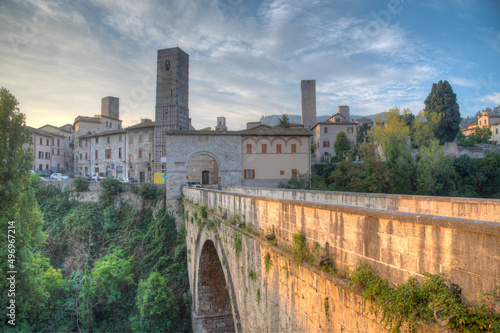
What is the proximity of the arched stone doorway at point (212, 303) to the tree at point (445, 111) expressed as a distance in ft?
127

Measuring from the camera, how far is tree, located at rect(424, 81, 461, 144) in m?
40.4

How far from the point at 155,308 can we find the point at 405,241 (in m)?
16.5

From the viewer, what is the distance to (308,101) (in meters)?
69.4

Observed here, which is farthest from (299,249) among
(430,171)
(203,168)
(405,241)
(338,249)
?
(203,168)

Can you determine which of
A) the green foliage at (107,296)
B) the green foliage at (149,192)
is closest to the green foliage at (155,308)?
the green foliage at (107,296)

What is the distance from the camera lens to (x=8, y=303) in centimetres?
1550

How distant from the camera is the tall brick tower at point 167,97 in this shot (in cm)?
3800

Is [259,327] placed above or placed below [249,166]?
below

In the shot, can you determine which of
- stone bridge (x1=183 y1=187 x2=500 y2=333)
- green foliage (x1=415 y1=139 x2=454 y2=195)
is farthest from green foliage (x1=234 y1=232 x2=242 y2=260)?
green foliage (x1=415 y1=139 x2=454 y2=195)

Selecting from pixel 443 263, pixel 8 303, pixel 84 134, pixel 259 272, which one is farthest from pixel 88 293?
pixel 84 134

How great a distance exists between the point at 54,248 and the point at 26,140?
11226mm

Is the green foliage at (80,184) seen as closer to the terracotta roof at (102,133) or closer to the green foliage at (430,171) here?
the terracotta roof at (102,133)

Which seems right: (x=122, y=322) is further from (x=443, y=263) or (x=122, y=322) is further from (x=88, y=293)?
(x=443, y=263)

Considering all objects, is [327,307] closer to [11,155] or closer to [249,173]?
[11,155]
